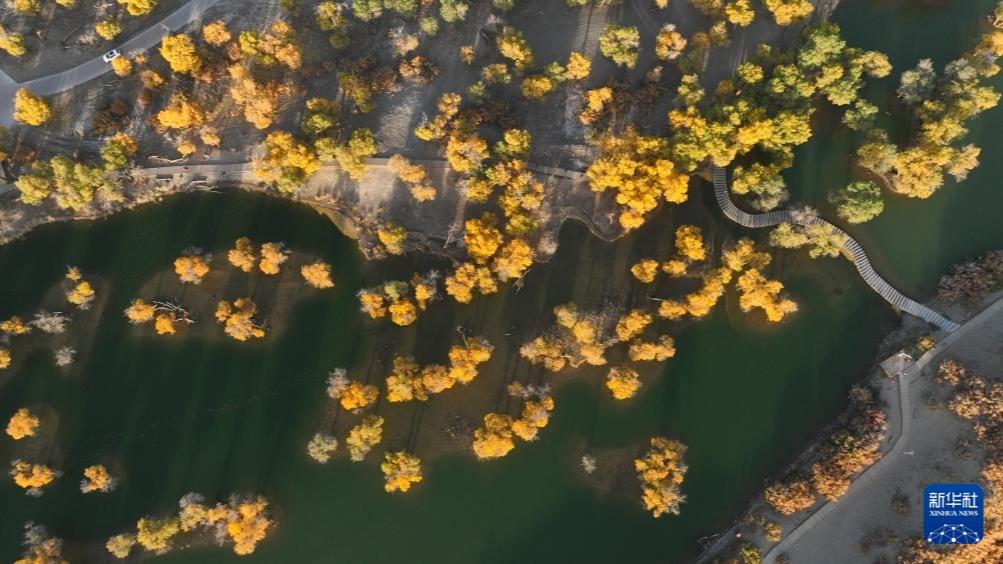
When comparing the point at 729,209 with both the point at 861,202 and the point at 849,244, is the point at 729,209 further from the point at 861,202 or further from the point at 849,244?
the point at 849,244

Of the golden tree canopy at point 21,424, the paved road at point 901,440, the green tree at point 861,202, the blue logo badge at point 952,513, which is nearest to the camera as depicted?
the blue logo badge at point 952,513

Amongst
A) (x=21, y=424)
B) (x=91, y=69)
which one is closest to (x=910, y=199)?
(x=91, y=69)

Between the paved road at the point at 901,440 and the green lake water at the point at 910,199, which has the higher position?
the green lake water at the point at 910,199

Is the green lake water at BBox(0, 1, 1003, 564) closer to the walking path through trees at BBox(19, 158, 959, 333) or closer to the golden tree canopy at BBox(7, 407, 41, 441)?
the walking path through trees at BBox(19, 158, 959, 333)

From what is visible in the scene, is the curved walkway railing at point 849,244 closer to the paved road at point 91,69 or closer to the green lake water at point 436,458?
the green lake water at point 436,458

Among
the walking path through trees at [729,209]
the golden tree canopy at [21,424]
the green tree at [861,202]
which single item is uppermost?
the green tree at [861,202]

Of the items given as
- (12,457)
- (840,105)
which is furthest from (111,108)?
(840,105)

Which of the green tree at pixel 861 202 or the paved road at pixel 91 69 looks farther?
the paved road at pixel 91 69

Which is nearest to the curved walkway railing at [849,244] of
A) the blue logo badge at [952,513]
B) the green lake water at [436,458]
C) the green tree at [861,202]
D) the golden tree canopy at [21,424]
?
the green lake water at [436,458]
